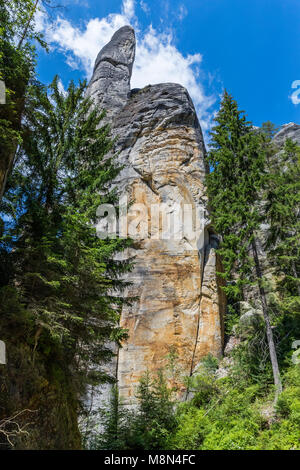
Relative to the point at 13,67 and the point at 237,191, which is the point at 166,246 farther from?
the point at 13,67

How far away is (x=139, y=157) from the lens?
69.3 ft

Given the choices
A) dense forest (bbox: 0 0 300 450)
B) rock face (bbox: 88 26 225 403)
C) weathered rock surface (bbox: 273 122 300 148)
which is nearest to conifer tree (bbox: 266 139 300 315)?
dense forest (bbox: 0 0 300 450)

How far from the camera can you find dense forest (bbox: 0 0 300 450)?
6.43 m

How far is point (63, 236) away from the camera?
7.61m

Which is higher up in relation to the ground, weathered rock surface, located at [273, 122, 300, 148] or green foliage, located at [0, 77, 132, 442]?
weathered rock surface, located at [273, 122, 300, 148]

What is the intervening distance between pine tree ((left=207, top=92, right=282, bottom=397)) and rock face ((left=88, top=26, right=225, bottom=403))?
337cm

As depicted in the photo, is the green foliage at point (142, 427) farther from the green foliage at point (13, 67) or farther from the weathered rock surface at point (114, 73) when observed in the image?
the weathered rock surface at point (114, 73)

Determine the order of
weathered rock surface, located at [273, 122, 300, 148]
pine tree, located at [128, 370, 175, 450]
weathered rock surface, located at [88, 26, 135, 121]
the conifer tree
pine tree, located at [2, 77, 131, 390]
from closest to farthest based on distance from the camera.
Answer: pine tree, located at [2, 77, 131, 390], pine tree, located at [128, 370, 175, 450], the conifer tree, weathered rock surface, located at [88, 26, 135, 121], weathered rock surface, located at [273, 122, 300, 148]

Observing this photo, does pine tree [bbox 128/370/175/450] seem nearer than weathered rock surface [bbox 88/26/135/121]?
Yes

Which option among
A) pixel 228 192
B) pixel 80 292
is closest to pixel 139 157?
pixel 228 192

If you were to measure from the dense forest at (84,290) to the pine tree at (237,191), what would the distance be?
7 centimetres

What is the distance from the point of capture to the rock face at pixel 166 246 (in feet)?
54.4

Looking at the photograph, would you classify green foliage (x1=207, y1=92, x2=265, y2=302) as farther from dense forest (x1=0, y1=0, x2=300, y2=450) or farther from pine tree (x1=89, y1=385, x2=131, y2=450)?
pine tree (x1=89, y1=385, x2=131, y2=450)
